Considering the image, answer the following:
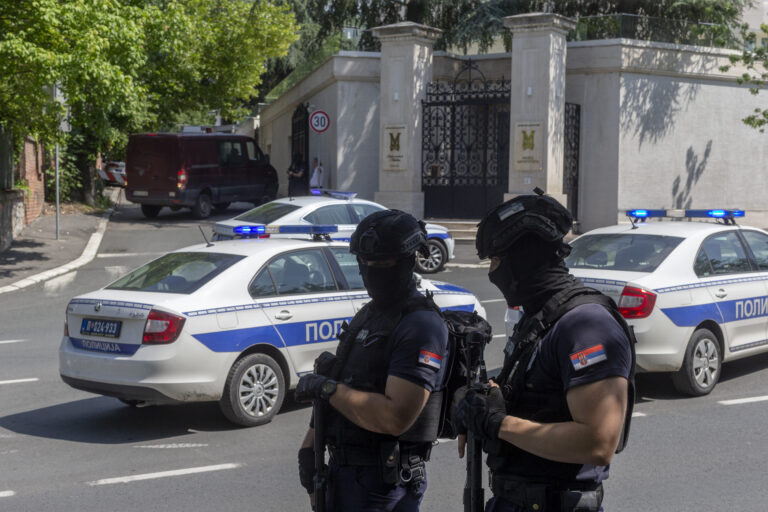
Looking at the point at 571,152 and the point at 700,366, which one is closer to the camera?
the point at 700,366

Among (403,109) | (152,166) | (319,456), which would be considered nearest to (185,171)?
(152,166)

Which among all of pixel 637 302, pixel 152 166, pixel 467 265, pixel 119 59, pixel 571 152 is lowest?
pixel 467 265

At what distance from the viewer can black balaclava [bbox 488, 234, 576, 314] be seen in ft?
9.20

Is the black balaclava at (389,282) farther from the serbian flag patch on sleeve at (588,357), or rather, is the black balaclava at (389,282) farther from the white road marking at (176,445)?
the white road marking at (176,445)

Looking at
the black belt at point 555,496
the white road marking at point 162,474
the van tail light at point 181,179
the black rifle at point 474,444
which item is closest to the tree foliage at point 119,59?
the van tail light at point 181,179

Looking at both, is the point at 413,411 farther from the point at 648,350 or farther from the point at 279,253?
the point at 648,350

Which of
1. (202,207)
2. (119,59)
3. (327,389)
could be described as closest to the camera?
(327,389)

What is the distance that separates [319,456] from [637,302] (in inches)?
206

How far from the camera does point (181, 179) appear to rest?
26266mm

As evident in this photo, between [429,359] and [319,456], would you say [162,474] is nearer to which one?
[319,456]

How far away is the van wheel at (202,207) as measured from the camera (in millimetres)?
26969

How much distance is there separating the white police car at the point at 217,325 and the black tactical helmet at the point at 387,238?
10.6ft

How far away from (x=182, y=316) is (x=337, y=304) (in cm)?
141

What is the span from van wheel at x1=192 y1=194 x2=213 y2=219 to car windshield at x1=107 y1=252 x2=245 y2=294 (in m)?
19.4
